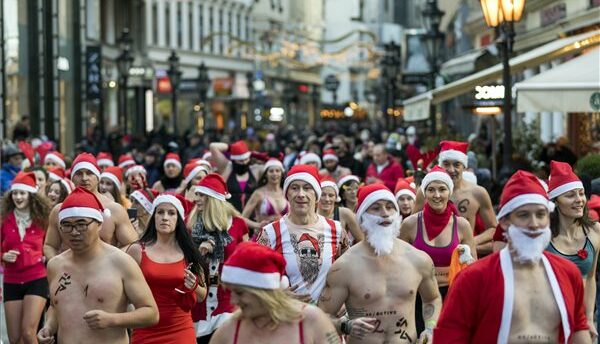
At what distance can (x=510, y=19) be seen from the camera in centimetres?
1792

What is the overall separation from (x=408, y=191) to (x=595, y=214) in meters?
1.92

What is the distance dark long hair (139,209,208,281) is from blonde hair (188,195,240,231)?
152 centimetres

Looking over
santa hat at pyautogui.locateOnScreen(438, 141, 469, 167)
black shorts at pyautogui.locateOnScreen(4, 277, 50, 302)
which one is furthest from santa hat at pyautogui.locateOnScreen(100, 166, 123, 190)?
santa hat at pyautogui.locateOnScreen(438, 141, 469, 167)

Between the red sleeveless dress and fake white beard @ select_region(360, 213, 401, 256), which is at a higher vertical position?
fake white beard @ select_region(360, 213, 401, 256)

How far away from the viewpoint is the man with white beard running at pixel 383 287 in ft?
27.6

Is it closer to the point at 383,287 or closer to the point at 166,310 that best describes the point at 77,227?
the point at 166,310

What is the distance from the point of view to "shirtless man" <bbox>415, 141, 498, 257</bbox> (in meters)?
12.4

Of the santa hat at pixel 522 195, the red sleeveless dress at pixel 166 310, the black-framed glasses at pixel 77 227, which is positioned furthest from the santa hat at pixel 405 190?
the santa hat at pixel 522 195

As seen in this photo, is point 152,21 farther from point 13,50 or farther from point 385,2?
point 385,2

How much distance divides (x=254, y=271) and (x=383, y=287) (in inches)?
87.3

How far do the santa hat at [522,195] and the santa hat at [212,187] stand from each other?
535cm

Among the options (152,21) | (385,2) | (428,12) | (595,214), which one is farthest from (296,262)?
(385,2)

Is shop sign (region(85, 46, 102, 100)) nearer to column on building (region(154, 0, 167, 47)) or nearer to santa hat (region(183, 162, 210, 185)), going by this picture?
santa hat (region(183, 162, 210, 185))

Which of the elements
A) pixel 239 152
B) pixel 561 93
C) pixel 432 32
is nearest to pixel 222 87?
pixel 432 32
